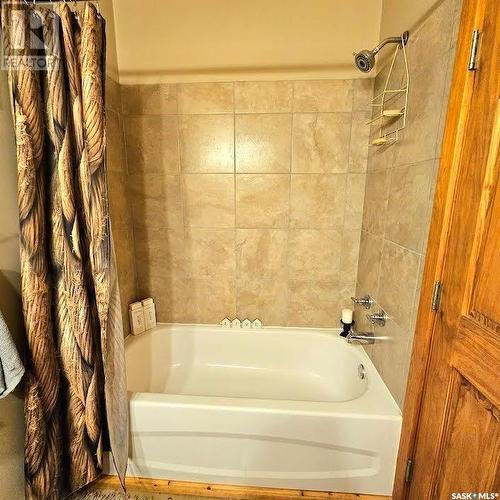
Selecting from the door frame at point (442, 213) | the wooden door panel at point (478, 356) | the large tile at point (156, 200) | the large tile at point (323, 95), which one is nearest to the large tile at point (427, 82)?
the door frame at point (442, 213)

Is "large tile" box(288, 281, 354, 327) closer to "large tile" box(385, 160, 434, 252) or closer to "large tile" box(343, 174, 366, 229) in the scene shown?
"large tile" box(343, 174, 366, 229)

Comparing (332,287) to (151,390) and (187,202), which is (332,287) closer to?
(187,202)

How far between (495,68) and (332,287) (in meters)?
1.33

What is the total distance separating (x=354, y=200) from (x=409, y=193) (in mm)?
590

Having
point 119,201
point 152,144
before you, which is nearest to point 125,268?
point 119,201

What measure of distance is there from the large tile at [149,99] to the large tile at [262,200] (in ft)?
1.96

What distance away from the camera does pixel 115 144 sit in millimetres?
1621

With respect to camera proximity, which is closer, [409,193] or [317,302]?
[409,193]

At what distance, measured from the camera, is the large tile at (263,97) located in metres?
1.60

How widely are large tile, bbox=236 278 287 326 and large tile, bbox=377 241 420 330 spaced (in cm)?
Answer: 65

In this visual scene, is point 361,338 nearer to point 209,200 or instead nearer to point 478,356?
point 478,356

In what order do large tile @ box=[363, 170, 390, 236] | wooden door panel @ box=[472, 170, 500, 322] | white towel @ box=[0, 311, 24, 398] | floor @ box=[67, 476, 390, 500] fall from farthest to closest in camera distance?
large tile @ box=[363, 170, 390, 236] < floor @ box=[67, 476, 390, 500] < white towel @ box=[0, 311, 24, 398] < wooden door panel @ box=[472, 170, 500, 322]

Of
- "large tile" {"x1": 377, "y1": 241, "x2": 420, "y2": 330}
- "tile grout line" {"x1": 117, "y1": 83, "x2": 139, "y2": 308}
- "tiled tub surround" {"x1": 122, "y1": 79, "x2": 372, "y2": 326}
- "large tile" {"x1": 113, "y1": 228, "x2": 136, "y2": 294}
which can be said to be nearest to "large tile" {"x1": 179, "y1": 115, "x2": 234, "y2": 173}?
"tiled tub surround" {"x1": 122, "y1": 79, "x2": 372, "y2": 326}

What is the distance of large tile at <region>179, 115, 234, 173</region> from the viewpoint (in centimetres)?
166
